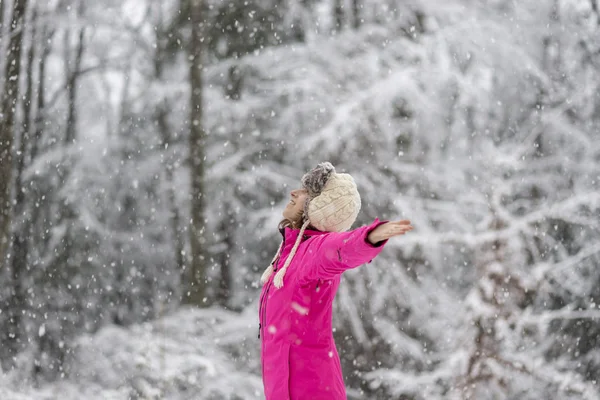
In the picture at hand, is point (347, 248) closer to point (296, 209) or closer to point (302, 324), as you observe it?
point (302, 324)

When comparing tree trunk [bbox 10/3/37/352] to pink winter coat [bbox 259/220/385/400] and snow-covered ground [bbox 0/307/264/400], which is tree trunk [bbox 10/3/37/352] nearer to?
snow-covered ground [bbox 0/307/264/400]

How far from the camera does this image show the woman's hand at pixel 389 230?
1422 millimetres

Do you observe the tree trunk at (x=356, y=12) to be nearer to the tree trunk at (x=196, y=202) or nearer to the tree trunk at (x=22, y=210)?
the tree trunk at (x=196, y=202)

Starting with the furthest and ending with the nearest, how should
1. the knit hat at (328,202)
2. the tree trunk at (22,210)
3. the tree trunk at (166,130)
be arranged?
1. the tree trunk at (166,130)
2. the tree trunk at (22,210)
3. the knit hat at (328,202)

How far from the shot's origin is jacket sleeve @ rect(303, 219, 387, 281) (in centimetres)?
152

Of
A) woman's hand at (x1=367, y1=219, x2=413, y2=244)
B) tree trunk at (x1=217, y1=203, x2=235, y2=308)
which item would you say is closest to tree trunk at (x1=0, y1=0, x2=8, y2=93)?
tree trunk at (x1=217, y1=203, x2=235, y2=308)

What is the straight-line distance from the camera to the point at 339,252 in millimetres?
1608

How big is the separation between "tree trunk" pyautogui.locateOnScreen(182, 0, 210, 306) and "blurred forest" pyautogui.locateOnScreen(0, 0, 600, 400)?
24 mm

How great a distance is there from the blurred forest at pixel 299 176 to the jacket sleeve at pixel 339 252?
15.4 feet

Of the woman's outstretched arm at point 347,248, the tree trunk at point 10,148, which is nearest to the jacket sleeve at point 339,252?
the woman's outstretched arm at point 347,248

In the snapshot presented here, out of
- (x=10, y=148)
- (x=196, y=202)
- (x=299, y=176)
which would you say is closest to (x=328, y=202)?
(x=299, y=176)

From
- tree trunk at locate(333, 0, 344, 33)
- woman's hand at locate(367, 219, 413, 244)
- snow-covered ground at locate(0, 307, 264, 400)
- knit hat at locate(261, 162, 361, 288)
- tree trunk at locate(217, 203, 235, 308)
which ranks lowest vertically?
snow-covered ground at locate(0, 307, 264, 400)

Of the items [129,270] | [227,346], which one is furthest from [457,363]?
[129,270]

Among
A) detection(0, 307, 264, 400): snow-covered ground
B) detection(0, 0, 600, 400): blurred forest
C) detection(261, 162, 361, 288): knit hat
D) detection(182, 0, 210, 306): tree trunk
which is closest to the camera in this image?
detection(261, 162, 361, 288): knit hat
